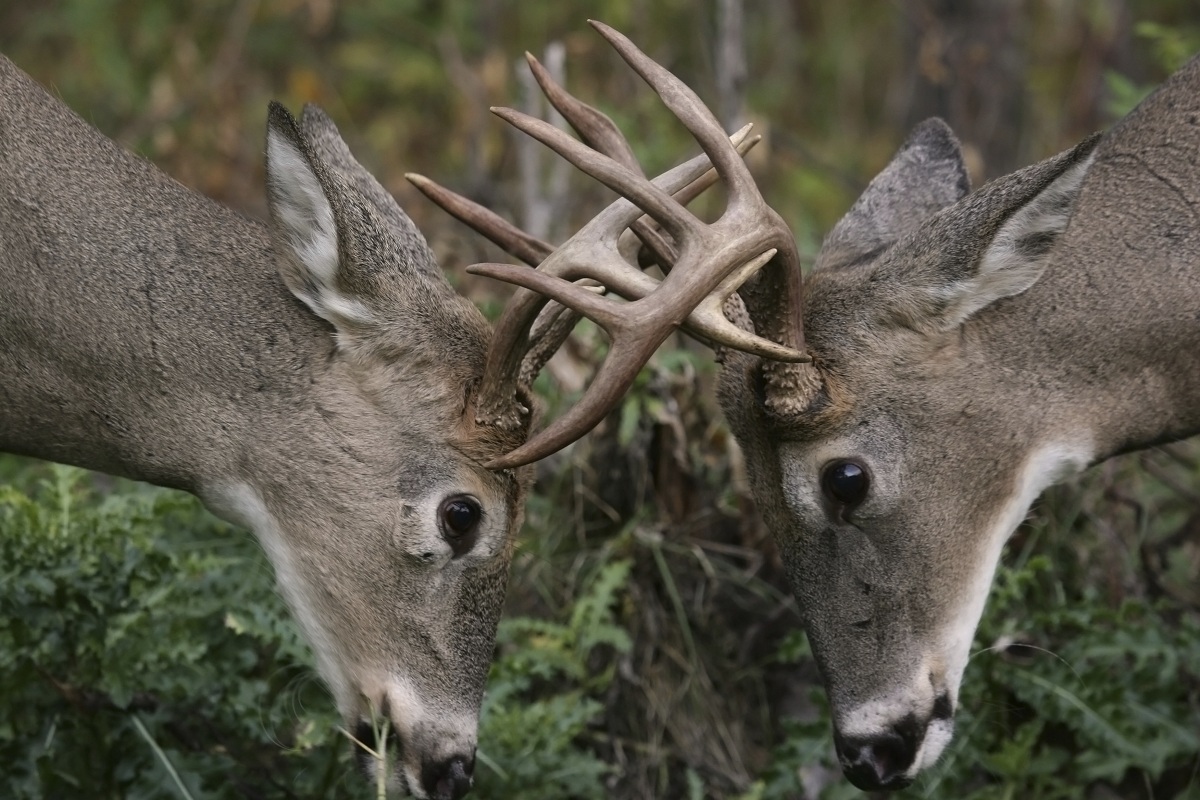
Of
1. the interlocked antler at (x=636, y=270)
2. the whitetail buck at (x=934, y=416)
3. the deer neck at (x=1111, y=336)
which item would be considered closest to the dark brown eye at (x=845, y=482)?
the whitetail buck at (x=934, y=416)

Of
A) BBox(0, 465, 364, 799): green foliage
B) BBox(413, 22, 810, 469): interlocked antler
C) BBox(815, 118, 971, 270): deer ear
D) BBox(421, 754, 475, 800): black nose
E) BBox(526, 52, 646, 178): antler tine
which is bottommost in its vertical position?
BBox(421, 754, 475, 800): black nose

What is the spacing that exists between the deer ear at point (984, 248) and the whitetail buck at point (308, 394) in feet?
2.19

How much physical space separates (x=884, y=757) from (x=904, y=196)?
1.67m

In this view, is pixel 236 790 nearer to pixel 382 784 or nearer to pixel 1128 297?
pixel 382 784

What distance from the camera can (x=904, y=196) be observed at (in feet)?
17.0

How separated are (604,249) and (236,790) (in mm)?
1933

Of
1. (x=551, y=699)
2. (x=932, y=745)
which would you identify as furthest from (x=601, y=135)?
(x=551, y=699)

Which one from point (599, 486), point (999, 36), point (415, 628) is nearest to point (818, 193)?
point (999, 36)

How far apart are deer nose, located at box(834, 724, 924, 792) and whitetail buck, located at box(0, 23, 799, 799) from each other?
1050 mm

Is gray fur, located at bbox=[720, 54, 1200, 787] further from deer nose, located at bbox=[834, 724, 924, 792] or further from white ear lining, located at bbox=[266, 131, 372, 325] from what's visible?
white ear lining, located at bbox=[266, 131, 372, 325]

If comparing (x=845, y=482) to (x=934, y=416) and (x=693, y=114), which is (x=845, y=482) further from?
(x=693, y=114)

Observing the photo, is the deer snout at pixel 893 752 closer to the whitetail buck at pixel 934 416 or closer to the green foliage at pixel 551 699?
the whitetail buck at pixel 934 416

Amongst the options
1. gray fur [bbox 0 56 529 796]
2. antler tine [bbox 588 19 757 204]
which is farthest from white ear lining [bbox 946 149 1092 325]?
gray fur [bbox 0 56 529 796]

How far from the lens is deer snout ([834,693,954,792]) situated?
4.68m
